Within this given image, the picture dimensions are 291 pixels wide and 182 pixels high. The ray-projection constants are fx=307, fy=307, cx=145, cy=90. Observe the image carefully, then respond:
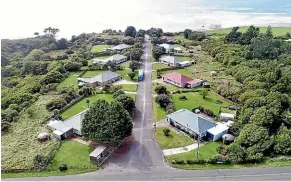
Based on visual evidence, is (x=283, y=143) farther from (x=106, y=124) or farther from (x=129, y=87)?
(x=129, y=87)

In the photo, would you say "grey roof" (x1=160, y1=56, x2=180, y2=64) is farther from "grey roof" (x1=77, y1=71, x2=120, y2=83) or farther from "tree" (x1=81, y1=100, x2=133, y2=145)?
"tree" (x1=81, y1=100, x2=133, y2=145)

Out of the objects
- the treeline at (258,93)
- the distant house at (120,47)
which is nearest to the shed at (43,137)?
the treeline at (258,93)

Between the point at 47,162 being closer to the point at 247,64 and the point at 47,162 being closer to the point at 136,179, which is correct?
the point at 136,179

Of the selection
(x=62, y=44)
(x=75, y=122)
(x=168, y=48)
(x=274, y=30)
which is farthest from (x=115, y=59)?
(x=274, y=30)

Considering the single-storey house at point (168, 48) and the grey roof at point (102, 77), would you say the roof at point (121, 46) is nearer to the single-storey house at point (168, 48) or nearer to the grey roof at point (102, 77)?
the single-storey house at point (168, 48)

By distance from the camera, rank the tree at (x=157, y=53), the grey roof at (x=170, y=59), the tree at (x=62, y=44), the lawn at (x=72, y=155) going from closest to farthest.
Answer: the lawn at (x=72, y=155) < the grey roof at (x=170, y=59) < the tree at (x=157, y=53) < the tree at (x=62, y=44)

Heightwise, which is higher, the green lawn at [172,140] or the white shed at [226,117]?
the white shed at [226,117]
